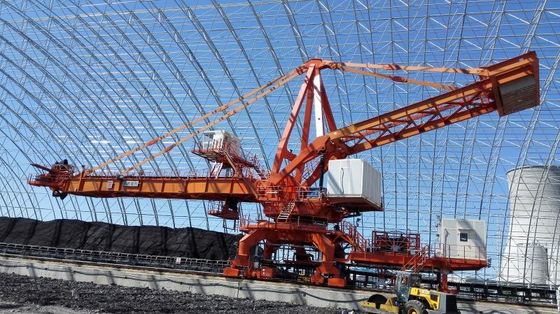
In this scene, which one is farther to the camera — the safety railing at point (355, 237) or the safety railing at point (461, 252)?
the safety railing at point (355, 237)

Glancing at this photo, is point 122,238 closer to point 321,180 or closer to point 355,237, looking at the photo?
point 321,180

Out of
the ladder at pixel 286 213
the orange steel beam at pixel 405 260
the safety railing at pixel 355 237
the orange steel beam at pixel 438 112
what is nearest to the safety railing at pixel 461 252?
the orange steel beam at pixel 405 260

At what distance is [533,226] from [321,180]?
77.3 feet

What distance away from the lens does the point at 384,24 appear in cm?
3052

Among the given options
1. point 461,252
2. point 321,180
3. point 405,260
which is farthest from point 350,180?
A: point 461,252

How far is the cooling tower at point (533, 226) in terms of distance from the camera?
37750 millimetres

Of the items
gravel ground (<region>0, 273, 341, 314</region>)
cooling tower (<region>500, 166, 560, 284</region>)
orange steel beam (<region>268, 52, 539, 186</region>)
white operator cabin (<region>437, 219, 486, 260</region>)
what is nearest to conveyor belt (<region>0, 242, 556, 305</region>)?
white operator cabin (<region>437, 219, 486, 260</region>)

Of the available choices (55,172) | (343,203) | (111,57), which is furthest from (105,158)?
(343,203)

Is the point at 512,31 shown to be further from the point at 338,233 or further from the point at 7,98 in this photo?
the point at 7,98

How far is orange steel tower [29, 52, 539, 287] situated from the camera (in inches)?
816

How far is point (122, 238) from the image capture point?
3491 centimetres

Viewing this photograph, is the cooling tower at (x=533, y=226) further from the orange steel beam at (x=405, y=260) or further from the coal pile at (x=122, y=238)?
the coal pile at (x=122, y=238)

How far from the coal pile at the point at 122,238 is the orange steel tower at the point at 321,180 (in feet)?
17.7

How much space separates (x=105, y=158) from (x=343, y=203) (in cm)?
3300
